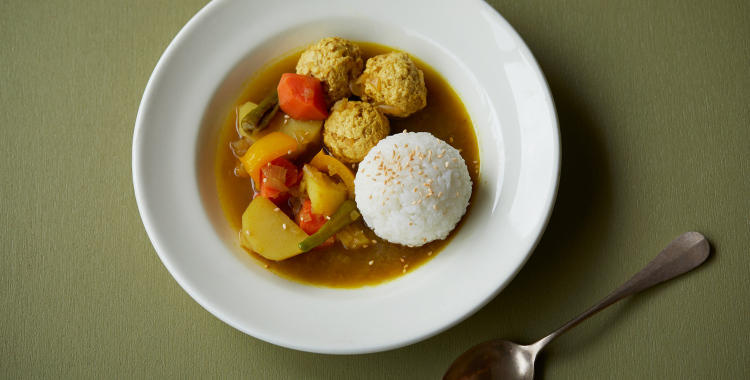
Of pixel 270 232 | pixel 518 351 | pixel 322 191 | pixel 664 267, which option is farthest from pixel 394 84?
pixel 664 267

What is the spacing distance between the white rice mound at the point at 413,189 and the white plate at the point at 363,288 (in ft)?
0.51

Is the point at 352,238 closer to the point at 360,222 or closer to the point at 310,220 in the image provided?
the point at 360,222

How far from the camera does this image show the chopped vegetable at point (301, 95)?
265cm

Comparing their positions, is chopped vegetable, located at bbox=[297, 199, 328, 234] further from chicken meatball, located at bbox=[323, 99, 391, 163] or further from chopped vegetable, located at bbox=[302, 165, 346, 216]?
chicken meatball, located at bbox=[323, 99, 391, 163]

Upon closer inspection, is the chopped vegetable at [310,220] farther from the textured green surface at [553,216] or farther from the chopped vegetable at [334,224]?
the textured green surface at [553,216]

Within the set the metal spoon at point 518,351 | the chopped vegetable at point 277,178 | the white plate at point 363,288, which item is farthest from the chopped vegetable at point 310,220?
the metal spoon at point 518,351

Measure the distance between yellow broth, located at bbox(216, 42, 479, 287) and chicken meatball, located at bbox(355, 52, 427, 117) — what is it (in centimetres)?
12

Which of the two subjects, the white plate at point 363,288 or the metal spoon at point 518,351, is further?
the metal spoon at point 518,351

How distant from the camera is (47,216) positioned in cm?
284

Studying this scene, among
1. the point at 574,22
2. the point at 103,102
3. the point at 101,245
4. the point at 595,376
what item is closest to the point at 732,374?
the point at 595,376

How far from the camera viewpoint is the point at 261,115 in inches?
109

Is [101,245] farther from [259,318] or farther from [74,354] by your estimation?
[259,318]

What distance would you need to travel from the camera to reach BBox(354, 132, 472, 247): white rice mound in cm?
252

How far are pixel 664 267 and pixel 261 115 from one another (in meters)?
1.99
